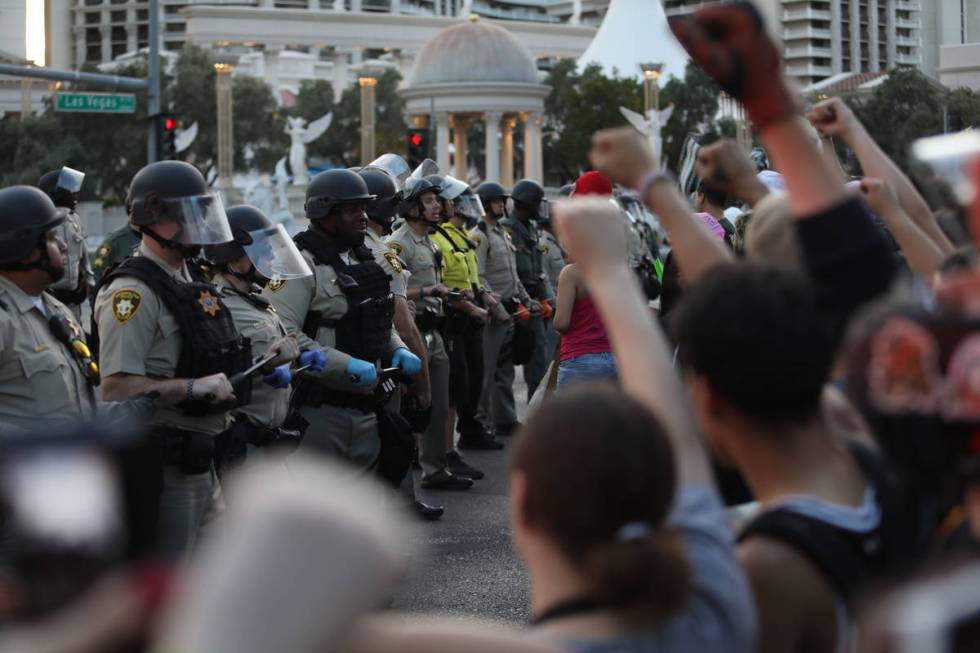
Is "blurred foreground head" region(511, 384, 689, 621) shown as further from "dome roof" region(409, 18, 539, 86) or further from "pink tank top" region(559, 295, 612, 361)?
"dome roof" region(409, 18, 539, 86)

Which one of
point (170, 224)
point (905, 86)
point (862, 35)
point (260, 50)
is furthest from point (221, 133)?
point (862, 35)

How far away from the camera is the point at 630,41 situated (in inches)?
4077

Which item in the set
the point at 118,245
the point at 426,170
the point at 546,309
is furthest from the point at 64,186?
the point at 546,309

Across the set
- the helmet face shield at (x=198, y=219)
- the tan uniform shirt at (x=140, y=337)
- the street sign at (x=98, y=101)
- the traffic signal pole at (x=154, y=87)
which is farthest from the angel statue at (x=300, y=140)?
the tan uniform shirt at (x=140, y=337)

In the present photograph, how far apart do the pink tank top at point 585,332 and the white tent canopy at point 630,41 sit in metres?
91.1

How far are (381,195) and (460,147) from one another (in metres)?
47.7

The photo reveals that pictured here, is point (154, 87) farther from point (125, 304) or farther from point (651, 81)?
point (651, 81)

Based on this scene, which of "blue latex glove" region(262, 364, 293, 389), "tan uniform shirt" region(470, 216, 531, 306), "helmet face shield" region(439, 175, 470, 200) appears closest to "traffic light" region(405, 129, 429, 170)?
"tan uniform shirt" region(470, 216, 531, 306)

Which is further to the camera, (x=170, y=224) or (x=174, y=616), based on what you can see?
(x=170, y=224)

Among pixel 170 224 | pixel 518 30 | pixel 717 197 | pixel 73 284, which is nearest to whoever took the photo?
pixel 170 224

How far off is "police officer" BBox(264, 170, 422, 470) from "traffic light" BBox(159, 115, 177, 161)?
19.1 metres

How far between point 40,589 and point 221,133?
62.0 meters

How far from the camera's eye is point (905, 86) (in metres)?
23.8

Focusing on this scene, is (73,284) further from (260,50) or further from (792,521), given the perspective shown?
(260,50)
